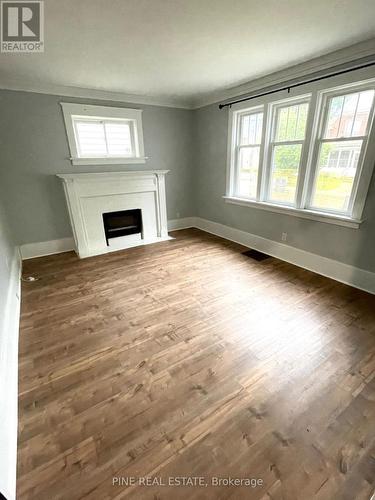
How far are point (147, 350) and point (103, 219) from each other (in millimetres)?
2707

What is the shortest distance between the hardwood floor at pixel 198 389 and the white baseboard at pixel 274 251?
0.68ft

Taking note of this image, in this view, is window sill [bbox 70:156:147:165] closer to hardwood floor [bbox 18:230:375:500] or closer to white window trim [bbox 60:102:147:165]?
white window trim [bbox 60:102:147:165]

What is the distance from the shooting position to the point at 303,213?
313cm

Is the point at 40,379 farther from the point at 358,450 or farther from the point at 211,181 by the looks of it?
the point at 211,181

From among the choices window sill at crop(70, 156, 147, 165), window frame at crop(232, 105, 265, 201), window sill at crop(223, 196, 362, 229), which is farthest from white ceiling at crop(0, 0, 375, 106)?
window sill at crop(223, 196, 362, 229)

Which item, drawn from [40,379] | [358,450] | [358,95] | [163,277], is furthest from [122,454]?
[358,95]

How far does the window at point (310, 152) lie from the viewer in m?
2.54

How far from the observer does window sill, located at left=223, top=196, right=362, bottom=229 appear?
270 centimetres

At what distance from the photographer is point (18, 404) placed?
1.46 meters

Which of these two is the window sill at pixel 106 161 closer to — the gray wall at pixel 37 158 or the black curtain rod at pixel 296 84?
the gray wall at pixel 37 158

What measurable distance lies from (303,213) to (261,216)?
73 cm

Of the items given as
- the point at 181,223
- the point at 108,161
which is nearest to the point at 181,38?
the point at 108,161

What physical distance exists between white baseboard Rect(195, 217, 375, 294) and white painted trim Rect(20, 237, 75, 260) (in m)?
2.89

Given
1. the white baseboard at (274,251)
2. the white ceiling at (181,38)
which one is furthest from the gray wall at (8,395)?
the white ceiling at (181,38)
